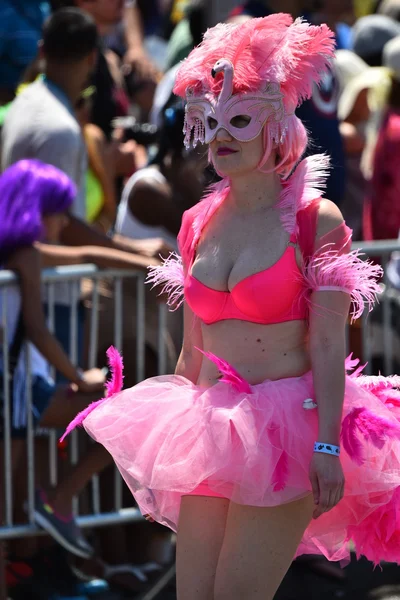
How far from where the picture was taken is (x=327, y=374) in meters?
2.98

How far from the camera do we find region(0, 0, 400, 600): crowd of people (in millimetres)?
4707

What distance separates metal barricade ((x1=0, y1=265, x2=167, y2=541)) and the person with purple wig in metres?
0.02

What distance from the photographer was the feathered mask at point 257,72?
3.11 m

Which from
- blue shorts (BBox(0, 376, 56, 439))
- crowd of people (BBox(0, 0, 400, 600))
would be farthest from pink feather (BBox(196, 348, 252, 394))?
blue shorts (BBox(0, 376, 56, 439))

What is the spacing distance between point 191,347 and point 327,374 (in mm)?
521

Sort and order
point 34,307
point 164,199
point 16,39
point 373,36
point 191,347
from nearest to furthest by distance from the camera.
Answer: point 191,347 → point 34,307 → point 164,199 → point 16,39 → point 373,36

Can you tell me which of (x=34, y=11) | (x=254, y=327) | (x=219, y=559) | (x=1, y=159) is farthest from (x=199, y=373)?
(x=34, y=11)

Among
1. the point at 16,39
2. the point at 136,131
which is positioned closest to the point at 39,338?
the point at 16,39

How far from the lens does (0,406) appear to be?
15.5ft

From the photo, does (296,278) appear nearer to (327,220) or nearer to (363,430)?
(327,220)

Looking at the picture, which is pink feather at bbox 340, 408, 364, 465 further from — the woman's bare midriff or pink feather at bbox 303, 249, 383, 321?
pink feather at bbox 303, 249, 383, 321

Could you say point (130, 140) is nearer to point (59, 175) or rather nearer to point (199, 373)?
point (59, 175)

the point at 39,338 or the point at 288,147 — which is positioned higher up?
the point at 288,147

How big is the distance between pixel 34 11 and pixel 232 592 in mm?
4226
